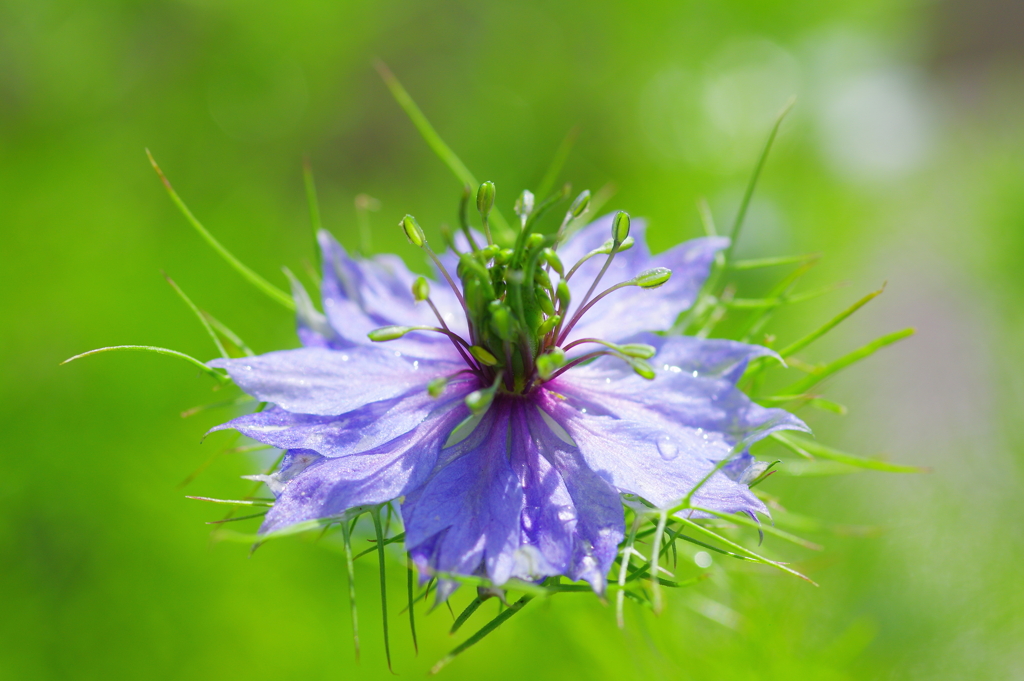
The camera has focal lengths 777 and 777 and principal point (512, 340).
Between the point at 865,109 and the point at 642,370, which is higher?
the point at 865,109

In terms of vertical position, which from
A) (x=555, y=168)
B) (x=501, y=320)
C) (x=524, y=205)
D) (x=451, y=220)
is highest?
(x=451, y=220)

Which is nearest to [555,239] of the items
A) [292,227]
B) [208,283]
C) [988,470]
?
[988,470]

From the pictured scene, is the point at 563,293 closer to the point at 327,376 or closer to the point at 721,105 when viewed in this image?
the point at 327,376

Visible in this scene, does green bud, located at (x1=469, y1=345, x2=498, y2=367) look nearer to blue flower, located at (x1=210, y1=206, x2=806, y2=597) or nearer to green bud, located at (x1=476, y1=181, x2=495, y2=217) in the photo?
blue flower, located at (x1=210, y1=206, x2=806, y2=597)

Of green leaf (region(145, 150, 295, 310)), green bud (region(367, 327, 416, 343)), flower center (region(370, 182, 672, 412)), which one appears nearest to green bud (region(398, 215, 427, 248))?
flower center (region(370, 182, 672, 412))

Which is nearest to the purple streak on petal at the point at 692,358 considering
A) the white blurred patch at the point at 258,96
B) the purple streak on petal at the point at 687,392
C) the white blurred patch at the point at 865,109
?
the purple streak on petal at the point at 687,392

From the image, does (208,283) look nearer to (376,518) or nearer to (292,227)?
(292,227)

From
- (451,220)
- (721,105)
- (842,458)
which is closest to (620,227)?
(842,458)

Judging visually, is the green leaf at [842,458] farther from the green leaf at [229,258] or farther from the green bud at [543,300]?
the green leaf at [229,258]
